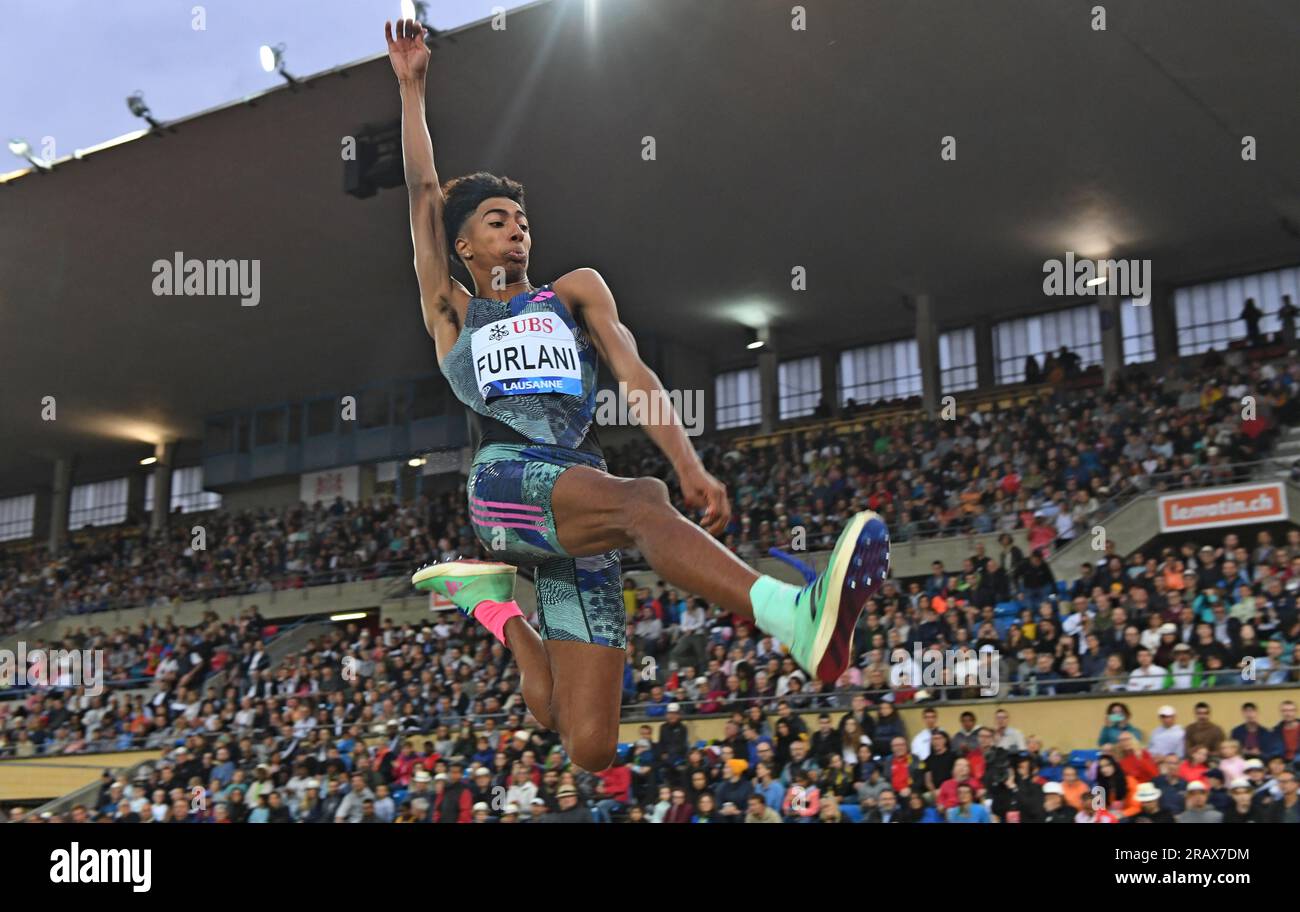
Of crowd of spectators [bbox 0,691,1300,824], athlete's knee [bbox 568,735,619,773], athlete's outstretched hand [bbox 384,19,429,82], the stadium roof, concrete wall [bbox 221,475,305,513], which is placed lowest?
crowd of spectators [bbox 0,691,1300,824]

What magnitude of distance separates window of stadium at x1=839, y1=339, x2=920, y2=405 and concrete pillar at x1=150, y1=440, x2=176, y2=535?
1625cm

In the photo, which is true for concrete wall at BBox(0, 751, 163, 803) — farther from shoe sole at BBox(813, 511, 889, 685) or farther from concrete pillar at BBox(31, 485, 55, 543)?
shoe sole at BBox(813, 511, 889, 685)

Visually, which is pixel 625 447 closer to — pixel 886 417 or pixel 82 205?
pixel 886 417

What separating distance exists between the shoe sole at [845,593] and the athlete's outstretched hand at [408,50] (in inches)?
95.9

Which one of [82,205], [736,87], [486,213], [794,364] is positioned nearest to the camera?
[486,213]

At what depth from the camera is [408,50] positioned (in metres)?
4.95

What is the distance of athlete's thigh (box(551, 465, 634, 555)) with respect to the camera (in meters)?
4.15

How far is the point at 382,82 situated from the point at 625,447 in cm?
952

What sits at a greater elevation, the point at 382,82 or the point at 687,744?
the point at 382,82

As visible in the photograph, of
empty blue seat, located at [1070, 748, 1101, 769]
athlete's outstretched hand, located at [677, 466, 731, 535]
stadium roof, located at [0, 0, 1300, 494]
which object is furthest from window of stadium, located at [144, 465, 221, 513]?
athlete's outstretched hand, located at [677, 466, 731, 535]

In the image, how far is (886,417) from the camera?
23.5 meters

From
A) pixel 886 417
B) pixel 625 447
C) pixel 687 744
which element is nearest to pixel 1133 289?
pixel 886 417

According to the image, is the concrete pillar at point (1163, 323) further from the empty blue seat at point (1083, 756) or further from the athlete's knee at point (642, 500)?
the athlete's knee at point (642, 500)

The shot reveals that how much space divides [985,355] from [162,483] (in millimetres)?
19209
